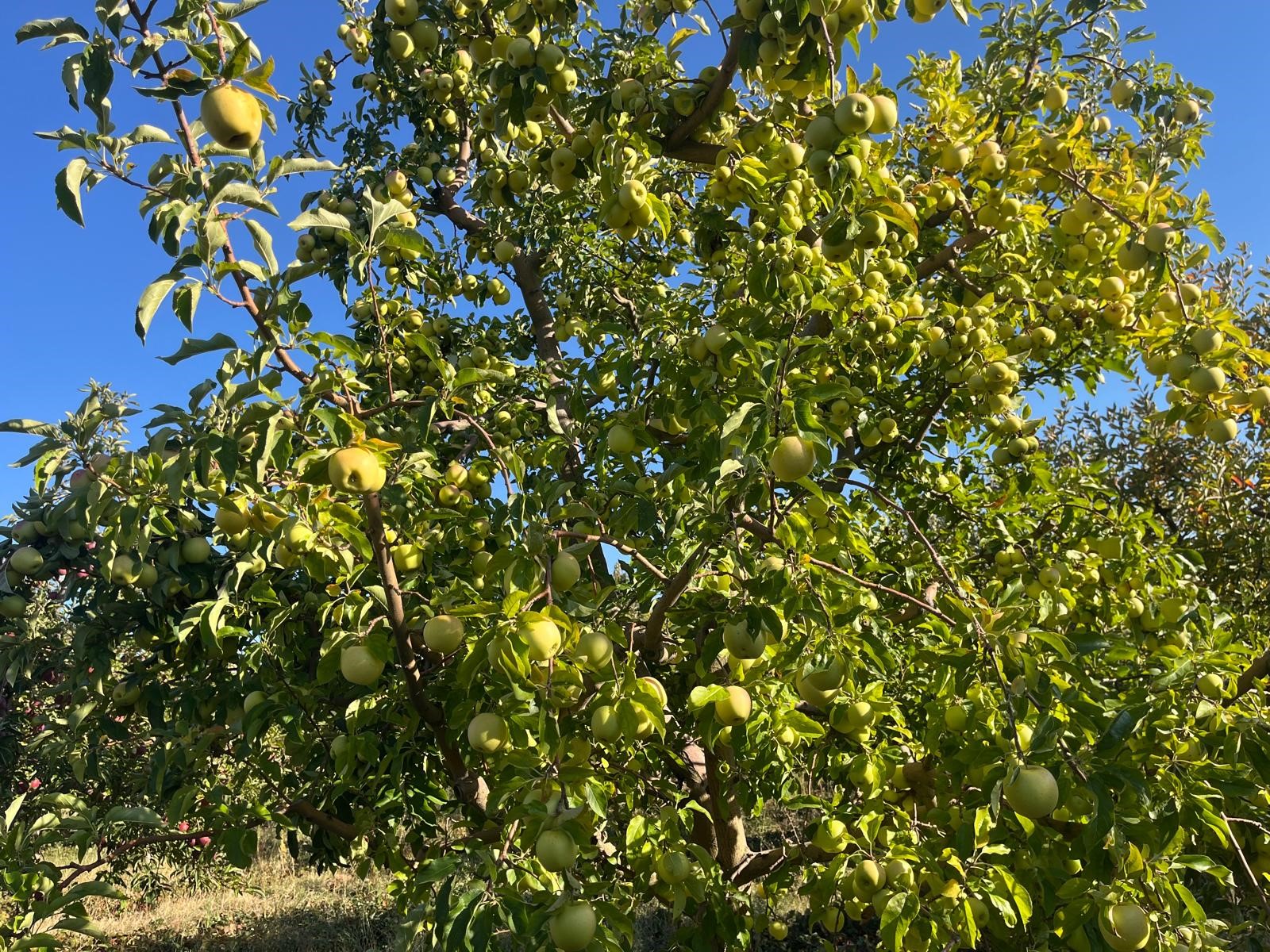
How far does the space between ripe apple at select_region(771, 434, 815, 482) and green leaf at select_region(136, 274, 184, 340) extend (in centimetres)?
133

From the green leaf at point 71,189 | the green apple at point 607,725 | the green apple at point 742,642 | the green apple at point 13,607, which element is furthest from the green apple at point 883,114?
the green apple at point 13,607

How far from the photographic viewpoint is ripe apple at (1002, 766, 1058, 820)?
184 centimetres

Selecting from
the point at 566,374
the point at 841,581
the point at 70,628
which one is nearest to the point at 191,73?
the point at 566,374

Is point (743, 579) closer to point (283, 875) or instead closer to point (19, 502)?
point (19, 502)

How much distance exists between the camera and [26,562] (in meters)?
2.73

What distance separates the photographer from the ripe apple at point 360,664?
216 cm

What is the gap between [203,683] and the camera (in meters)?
3.05

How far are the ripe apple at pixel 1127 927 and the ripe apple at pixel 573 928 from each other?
1230 mm

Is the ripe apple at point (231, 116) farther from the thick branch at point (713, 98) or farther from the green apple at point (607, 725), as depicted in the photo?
the green apple at point (607, 725)

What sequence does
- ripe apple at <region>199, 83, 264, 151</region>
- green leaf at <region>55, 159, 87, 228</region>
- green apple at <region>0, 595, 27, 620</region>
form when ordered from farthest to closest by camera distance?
green apple at <region>0, 595, 27, 620</region>, ripe apple at <region>199, 83, 264, 151</region>, green leaf at <region>55, 159, 87, 228</region>

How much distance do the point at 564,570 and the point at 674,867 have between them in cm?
96

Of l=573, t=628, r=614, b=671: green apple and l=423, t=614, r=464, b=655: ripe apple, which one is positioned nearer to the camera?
l=573, t=628, r=614, b=671: green apple

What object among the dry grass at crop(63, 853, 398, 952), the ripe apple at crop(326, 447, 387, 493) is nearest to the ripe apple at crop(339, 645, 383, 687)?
the ripe apple at crop(326, 447, 387, 493)

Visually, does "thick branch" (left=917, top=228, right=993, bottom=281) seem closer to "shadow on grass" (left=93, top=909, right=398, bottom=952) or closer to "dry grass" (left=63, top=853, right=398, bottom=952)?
"dry grass" (left=63, top=853, right=398, bottom=952)
